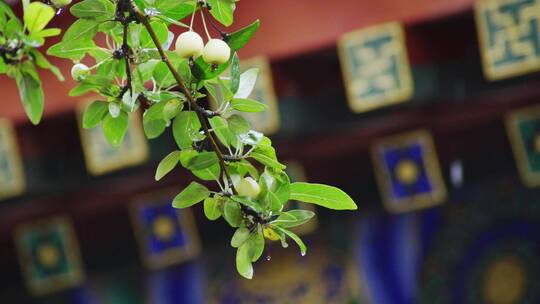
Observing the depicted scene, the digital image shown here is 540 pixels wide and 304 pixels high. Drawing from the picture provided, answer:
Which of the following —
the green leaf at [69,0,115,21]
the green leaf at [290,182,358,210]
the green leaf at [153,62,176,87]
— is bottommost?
the green leaf at [290,182,358,210]

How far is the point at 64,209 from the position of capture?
308 centimetres

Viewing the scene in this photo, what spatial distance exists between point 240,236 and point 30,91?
27 centimetres

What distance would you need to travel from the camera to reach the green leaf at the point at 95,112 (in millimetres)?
971

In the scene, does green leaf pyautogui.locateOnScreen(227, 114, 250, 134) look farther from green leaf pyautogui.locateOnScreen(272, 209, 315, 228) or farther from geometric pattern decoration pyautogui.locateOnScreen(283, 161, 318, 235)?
geometric pattern decoration pyautogui.locateOnScreen(283, 161, 318, 235)

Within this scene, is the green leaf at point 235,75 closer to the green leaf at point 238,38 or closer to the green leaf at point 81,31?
the green leaf at point 238,38

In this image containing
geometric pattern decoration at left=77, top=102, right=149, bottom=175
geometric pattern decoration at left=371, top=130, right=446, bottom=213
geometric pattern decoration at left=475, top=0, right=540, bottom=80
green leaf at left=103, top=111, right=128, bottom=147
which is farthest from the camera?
geometric pattern decoration at left=371, top=130, right=446, bottom=213

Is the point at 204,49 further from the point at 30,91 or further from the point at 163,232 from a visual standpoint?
the point at 163,232

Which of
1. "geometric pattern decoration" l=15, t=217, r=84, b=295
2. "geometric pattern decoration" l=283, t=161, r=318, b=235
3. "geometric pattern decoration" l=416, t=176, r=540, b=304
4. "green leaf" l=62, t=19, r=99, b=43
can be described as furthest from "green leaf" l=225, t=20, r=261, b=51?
"geometric pattern decoration" l=15, t=217, r=84, b=295

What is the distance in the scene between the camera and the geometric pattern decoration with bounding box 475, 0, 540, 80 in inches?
98.3

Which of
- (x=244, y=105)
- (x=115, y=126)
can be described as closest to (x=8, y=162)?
(x=115, y=126)

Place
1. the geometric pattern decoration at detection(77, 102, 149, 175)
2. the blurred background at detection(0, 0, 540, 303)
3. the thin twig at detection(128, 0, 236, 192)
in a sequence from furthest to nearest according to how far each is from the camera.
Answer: the geometric pattern decoration at detection(77, 102, 149, 175) < the blurred background at detection(0, 0, 540, 303) < the thin twig at detection(128, 0, 236, 192)

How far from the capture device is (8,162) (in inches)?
109

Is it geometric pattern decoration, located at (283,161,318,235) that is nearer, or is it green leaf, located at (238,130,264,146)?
green leaf, located at (238,130,264,146)

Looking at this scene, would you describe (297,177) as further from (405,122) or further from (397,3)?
(397,3)
